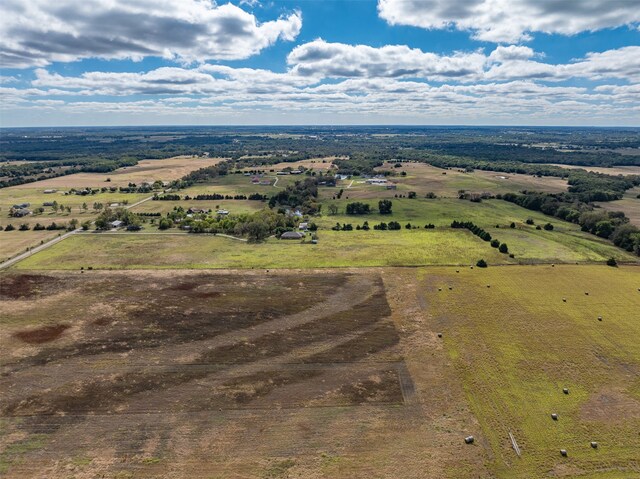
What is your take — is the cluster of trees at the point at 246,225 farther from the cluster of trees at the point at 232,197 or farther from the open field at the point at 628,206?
the open field at the point at 628,206

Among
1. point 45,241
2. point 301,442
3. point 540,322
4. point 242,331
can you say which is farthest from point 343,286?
point 45,241

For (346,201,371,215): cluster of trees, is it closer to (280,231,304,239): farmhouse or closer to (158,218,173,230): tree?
(280,231,304,239): farmhouse

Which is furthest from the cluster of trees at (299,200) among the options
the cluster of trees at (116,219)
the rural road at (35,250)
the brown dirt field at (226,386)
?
the brown dirt field at (226,386)

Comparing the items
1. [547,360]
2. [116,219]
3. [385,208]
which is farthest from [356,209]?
[547,360]

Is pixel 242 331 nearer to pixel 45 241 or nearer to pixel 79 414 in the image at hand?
pixel 79 414

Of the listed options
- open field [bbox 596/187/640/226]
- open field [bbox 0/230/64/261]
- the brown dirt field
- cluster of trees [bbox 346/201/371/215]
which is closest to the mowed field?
the brown dirt field

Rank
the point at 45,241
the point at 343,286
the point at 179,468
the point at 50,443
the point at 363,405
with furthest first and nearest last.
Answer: the point at 45,241, the point at 343,286, the point at 363,405, the point at 50,443, the point at 179,468
